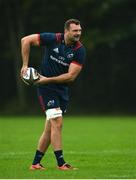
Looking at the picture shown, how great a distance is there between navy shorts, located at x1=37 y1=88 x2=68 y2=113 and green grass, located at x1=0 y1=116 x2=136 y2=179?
0.97 meters

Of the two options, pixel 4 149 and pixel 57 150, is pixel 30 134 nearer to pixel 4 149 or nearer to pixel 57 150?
pixel 4 149

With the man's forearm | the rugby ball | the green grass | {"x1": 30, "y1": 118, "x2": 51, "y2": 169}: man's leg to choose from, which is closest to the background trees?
the green grass

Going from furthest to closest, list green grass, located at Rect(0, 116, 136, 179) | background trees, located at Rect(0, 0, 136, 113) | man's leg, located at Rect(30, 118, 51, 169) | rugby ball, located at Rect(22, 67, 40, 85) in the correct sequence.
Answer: background trees, located at Rect(0, 0, 136, 113) < man's leg, located at Rect(30, 118, 51, 169) < rugby ball, located at Rect(22, 67, 40, 85) < green grass, located at Rect(0, 116, 136, 179)

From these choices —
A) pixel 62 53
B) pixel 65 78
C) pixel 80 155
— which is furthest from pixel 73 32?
pixel 80 155

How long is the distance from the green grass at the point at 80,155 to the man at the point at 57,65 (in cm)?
57

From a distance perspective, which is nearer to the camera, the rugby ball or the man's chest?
the rugby ball

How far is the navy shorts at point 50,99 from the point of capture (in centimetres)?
1205

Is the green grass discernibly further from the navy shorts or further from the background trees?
the background trees

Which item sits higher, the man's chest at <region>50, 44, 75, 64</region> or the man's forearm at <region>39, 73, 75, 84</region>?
the man's chest at <region>50, 44, 75, 64</region>

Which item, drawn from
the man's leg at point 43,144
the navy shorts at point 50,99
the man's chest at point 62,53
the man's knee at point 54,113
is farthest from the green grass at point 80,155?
the man's chest at point 62,53

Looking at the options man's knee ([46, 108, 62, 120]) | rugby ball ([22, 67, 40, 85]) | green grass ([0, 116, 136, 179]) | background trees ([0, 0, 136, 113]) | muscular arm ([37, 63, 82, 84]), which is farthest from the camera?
background trees ([0, 0, 136, 113])

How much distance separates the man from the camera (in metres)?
11.9

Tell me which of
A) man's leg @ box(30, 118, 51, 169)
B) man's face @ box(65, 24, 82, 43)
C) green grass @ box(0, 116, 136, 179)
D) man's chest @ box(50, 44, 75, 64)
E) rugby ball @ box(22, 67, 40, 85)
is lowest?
green grass @ box(0, 116, 136, 179)

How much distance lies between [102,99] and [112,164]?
3314 centimetres
